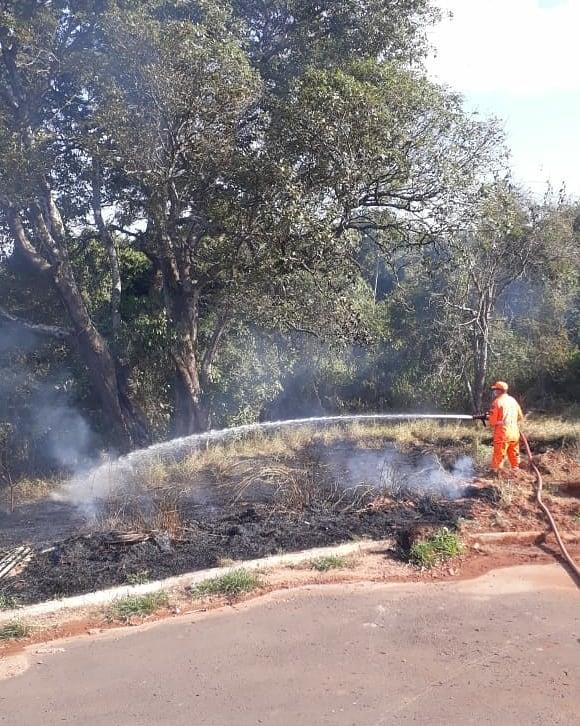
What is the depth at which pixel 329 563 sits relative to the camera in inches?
271

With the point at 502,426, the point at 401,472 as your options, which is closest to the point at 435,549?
the point at 502,426

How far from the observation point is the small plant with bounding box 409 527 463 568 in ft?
22.7

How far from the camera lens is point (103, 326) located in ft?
46.0

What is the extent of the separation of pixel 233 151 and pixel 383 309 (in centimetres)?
900

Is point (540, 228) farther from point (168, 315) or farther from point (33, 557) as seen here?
point (33, 557)

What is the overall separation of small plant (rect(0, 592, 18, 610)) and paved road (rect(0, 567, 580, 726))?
0.77m

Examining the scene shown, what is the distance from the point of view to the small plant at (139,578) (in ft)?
21.5

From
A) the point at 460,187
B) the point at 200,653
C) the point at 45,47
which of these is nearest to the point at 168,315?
the point at 45,47

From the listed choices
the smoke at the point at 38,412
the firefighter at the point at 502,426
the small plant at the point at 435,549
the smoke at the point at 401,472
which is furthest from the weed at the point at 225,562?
the smoke at the point at 38,412

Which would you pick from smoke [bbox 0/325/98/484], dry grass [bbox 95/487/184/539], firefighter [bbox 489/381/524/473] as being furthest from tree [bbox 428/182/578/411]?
dry grass [bbox 95/487/184/539]

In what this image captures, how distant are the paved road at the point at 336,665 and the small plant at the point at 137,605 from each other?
242 millimetres

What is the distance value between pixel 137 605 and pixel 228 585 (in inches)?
31.3

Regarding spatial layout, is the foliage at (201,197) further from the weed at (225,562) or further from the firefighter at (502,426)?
the weed at (225,562)

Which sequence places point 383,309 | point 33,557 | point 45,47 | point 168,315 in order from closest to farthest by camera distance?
point 33,557
point 45,47
point 168,315
point 383,309
